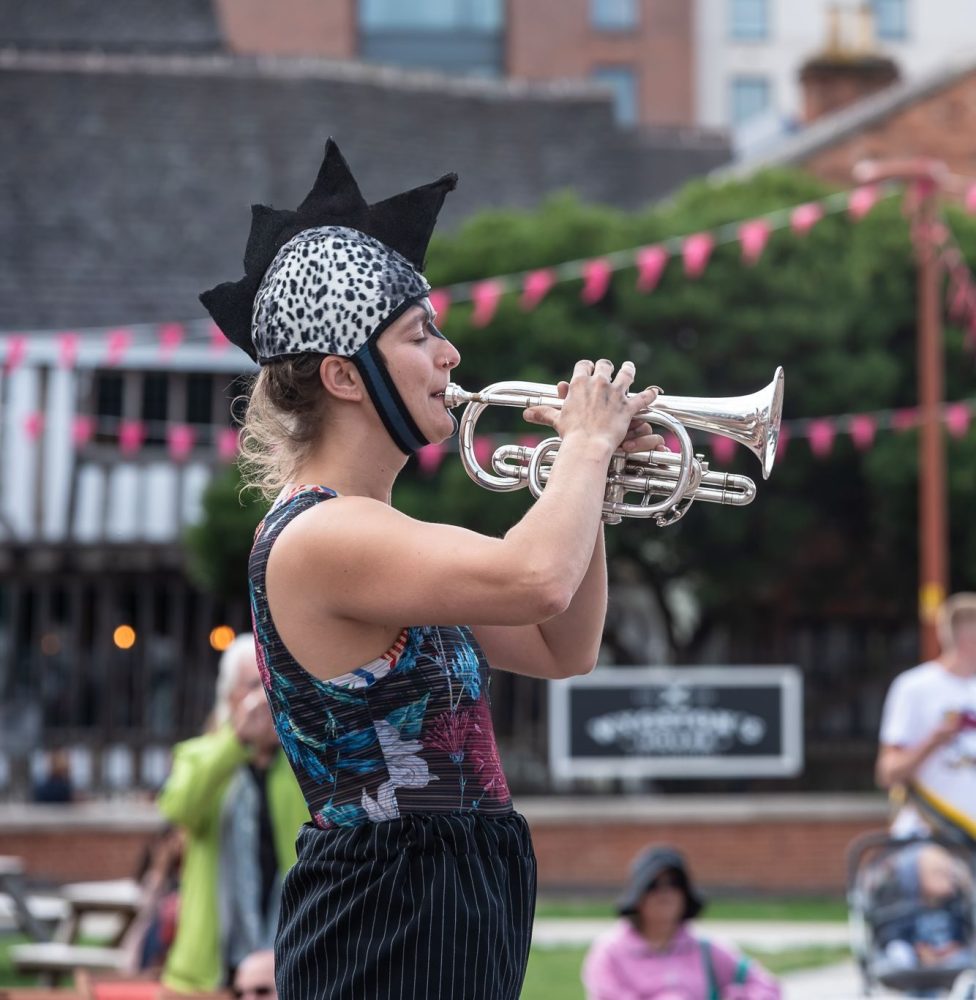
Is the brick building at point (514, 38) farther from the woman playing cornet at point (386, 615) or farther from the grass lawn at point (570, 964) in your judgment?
the woman playing cornet at point (386, 615)

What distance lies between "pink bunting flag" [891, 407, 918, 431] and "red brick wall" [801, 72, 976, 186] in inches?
331

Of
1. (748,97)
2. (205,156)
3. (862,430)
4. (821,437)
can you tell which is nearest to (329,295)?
(862,430)

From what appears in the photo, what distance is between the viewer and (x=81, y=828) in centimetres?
1483

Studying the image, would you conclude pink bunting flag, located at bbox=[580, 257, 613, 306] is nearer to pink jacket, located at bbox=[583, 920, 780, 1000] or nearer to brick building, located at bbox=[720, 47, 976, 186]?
pink jacket, located at bbox=[583, 920, 780, 1000]

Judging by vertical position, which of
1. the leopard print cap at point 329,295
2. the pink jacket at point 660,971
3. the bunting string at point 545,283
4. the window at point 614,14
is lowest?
the pink jacket at point 660,971

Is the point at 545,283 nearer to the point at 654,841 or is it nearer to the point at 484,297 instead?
the point at 484,297

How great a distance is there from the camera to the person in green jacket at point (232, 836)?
546cm

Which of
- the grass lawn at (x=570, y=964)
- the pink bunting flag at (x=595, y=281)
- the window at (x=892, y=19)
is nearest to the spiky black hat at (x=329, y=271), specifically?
the grass lawn at (x=570, y=964)

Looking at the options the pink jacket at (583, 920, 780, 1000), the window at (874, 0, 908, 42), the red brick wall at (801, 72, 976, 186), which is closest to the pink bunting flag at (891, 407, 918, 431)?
the red brick wall at (801, 72, 976, 186)

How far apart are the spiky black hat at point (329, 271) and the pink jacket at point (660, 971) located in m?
4.31

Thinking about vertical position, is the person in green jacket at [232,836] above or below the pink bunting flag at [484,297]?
below

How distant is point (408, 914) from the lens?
Answer: 238 centimetres

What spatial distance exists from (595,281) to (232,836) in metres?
11.3

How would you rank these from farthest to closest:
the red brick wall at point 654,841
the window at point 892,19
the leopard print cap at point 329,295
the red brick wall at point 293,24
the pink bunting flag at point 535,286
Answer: the window at point 892,19 → the red brick wall at point 293,24 → the red brick wall at point 654,841 → the pink bunting flag at point 535,286 → the leopard print cap at point 329,295
